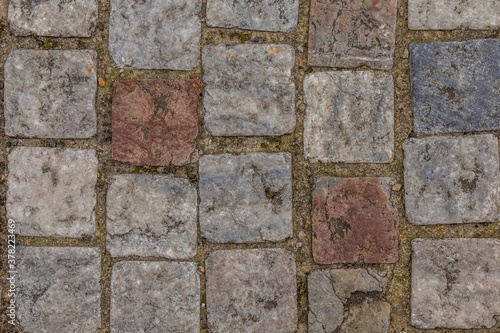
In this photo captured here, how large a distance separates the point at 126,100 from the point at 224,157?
55 centimetres

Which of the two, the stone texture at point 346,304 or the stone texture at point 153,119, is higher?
the stone texture at point 153,119

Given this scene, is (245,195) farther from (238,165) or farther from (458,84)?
(458,84)

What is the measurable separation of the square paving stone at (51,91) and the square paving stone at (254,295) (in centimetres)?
99

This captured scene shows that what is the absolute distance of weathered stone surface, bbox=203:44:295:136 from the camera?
174 cm

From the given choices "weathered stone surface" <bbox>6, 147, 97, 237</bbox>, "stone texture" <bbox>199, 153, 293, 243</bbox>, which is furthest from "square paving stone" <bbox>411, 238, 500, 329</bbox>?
"weathered stone surface" <bbox>6, 147, 97, 237</bbox>

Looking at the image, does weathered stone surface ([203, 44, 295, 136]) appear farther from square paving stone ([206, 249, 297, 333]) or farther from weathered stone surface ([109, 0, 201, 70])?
square paving stone ([206, 249, 297, 333])

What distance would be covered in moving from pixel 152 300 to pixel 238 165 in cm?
79

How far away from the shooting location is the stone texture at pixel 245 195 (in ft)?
5.73

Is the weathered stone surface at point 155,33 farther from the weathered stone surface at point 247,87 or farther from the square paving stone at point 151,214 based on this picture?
the square paving stone at point 151,214

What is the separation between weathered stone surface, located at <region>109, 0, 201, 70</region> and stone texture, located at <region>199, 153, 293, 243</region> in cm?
53

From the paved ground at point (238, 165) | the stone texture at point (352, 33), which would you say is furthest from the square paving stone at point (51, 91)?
the stone texture at point (352, 33)

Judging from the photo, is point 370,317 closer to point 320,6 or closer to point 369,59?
point 369,59

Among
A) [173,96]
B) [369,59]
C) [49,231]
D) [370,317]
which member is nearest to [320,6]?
[369,59]

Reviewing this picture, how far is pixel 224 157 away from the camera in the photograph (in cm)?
175
